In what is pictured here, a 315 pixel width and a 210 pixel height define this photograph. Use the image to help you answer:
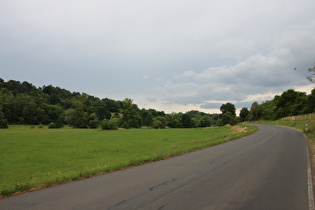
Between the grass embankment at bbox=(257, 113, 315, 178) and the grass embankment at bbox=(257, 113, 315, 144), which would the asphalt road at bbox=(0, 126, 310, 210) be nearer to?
Result: the grass embankment at bbox=(257, 113, 315, 178)

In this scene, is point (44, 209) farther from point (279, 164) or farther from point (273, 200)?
point (279, 164)

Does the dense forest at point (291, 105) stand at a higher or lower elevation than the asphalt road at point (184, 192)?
higher

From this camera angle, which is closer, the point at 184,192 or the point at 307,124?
the point at 184,192

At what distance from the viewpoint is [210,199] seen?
518cm

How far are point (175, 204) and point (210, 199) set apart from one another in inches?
41.6

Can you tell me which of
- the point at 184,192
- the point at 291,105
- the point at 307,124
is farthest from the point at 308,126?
the point at 291,105

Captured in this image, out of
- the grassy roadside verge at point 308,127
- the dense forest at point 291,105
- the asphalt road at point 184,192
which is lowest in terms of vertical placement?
the asphalt road at point 184,192

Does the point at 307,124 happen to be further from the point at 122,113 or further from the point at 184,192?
the point at 122,113

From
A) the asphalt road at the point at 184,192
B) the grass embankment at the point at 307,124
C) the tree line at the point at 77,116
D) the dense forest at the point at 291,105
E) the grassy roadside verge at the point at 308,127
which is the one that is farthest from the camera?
the tree line at the point at 77,116

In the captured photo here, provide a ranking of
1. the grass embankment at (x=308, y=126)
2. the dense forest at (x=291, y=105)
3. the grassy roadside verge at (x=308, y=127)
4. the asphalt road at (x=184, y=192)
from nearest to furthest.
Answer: the asphalt road at (x=184, y=192), the grassy roadside verge at (x=308, y=127), the grass embankment at (x=308, y=126), the dense forest at (x=291, y=105)

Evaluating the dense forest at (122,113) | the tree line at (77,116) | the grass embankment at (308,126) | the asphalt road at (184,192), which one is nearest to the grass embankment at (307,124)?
the grass embankment at (308,126)

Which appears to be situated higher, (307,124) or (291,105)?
(291,105)

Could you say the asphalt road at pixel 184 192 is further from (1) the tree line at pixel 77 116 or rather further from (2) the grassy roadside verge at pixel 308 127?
(1) the tree line at pixel 77 116

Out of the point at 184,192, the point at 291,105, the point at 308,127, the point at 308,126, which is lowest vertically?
the point at 184,192
